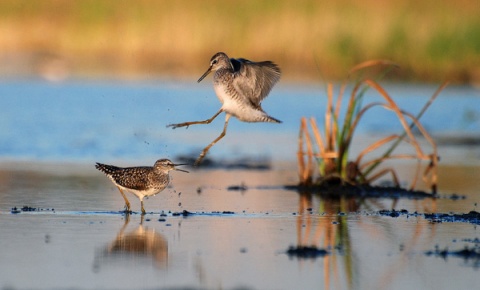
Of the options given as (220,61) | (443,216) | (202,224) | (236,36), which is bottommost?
(202,224)

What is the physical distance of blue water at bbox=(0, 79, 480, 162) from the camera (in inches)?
642

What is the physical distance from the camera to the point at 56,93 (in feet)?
81.7

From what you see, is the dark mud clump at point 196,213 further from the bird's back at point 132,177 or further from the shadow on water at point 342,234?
the shadow on water at point 342,234

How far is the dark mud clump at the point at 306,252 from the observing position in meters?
7.71

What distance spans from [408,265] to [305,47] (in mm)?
19163

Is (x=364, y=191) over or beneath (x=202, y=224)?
over

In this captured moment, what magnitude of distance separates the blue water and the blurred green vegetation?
2.63 ft

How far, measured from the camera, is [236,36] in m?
26.5

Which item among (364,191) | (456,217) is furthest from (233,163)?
(456,217)

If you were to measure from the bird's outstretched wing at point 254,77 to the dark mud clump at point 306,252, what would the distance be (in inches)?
71.2

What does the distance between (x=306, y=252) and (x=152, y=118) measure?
43.6 ft

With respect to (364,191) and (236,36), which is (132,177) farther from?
(236,36)

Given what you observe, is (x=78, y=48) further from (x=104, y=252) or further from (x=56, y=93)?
(x=104, y=252)

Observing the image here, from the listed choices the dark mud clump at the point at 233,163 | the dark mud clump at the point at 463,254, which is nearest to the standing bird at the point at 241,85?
the dark mud clump at the point at 463,254
